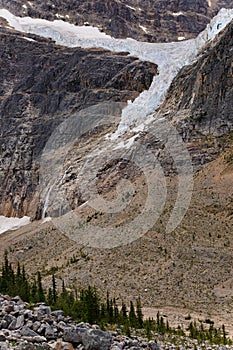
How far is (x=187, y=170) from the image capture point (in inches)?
1956

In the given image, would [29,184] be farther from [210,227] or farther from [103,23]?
[103,23]

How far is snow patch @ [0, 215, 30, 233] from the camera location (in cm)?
6829

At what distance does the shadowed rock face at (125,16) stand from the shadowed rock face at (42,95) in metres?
38.2

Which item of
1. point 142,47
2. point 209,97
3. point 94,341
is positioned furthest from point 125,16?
point 94,341

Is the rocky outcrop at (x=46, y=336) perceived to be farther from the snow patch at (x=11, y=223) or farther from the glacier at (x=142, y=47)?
the glacier at (x=142, y=47)

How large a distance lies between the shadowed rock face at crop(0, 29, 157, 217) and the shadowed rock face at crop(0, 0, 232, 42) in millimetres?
38188

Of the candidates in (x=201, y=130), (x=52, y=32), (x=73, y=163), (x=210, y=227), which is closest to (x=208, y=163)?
(x=201, y=130)

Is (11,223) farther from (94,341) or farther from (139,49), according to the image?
(94,341)

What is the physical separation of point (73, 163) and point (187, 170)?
2163cm

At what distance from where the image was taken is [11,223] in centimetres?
7156

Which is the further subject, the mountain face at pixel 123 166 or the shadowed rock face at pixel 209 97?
the shadowed rock face at pixel 209 97

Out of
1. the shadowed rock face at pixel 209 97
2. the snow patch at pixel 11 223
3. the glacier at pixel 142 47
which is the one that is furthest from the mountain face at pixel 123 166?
the glacier at pixel 142 47

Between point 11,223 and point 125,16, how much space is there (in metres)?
78.9

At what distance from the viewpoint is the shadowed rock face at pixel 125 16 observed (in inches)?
5148
